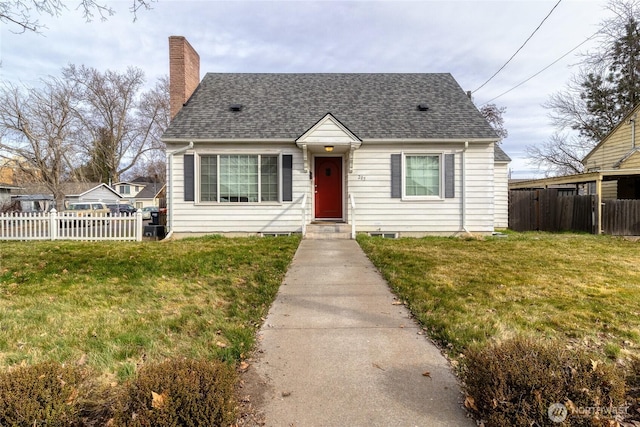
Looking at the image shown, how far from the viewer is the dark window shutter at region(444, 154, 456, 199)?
10875 mm

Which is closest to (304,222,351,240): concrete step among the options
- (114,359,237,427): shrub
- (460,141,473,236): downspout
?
(460,141,473,236): downspout

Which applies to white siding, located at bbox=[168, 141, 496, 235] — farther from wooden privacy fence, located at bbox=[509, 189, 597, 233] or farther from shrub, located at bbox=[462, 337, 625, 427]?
shrub, located at bbox=[462, 337, 625, 427]

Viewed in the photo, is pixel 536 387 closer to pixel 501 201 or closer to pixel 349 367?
pixel 349 367

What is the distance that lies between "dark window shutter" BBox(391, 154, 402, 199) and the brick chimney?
25.1 feet

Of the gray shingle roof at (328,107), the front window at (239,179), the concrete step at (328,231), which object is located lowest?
the concrete step at (328,231)

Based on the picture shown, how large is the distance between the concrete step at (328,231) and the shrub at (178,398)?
26.5 ft

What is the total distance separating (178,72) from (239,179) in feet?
15.3

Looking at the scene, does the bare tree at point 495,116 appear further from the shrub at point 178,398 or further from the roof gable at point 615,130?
the shrub at point 178,398

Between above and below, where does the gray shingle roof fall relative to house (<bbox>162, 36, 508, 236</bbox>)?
above

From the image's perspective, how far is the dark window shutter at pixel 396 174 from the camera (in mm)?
10930

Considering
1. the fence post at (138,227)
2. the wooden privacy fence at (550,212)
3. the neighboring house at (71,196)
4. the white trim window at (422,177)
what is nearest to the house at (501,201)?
the wooden privacy fence at (550,212)

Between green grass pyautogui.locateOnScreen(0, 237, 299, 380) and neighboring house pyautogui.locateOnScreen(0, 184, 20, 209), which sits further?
neighboring house pyautogui.locateOnScreen(0, 184, 20, 209)

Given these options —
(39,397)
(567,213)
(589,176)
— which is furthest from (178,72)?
(567,213)

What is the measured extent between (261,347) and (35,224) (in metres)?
11.6
